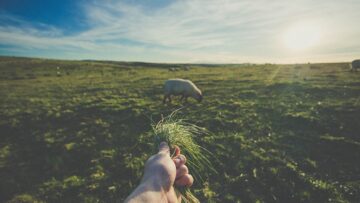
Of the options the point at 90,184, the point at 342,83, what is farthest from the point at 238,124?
Result: the point at 342,83

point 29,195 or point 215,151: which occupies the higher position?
point 215,151

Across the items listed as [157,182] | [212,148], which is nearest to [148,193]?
[157,182]

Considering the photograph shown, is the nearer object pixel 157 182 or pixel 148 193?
pixel 148 193

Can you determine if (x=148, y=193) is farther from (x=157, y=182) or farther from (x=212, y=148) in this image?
(x=212, y=148)

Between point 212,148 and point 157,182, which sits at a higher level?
point 157,182

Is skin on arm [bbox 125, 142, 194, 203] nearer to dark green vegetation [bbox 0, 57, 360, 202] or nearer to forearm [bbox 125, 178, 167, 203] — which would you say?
forearm [bbox 125, 178, 167, 203]

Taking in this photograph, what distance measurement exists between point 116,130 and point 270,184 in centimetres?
762

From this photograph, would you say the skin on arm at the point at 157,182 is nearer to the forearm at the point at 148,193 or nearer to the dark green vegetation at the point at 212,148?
the forearm at the point at 148,193

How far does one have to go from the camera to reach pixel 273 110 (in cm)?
1466

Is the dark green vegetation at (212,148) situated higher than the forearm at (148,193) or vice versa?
the forearm at (148,193)

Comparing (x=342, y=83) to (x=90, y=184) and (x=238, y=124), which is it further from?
(x=90, y=184)

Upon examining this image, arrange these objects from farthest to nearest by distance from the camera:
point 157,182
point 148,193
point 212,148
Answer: point 212,148 < point 157,182 < point 148,193

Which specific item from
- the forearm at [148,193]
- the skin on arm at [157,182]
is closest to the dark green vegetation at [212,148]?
the skin on arm at [157,182]

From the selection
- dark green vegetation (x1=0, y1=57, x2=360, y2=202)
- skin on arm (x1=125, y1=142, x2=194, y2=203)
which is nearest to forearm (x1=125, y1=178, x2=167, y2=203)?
skin on arm (x1=125, y1=142, x2=194, y2=203)
